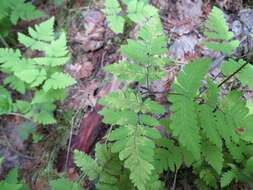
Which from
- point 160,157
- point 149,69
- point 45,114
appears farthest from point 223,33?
point 45,114

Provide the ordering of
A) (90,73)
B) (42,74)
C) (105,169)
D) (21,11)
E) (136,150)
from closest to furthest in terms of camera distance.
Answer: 1. (136,150)
2. (105,169)
3. (42,74)
4. (90,73)
5. (21,11)

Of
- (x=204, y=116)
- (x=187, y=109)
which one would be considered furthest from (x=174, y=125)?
(x=204, y=116)

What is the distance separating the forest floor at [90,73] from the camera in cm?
347

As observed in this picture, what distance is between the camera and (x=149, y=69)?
8.14 ft

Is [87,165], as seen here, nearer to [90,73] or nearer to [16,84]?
[90,73]

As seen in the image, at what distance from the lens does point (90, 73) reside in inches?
159

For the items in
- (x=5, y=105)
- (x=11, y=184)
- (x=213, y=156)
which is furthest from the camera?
(x=5, y=105)

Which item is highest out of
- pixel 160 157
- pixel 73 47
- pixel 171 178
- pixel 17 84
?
pixel 160 157

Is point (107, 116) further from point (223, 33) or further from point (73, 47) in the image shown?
point (73, 47)

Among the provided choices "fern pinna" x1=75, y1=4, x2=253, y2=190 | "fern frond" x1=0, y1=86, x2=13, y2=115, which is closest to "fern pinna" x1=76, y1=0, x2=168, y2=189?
"fern pinna" x1=75, y1=4, x2=253, y2=190

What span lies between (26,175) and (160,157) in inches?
74.4

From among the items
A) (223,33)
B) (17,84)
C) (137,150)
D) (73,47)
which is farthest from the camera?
(73,47)

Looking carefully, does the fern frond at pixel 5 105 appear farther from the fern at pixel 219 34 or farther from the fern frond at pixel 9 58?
the fern at pixel 219 34

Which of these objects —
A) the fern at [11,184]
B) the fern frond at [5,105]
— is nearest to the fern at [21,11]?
the fern frond at [5,105]
